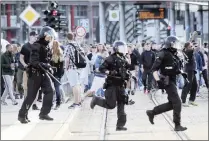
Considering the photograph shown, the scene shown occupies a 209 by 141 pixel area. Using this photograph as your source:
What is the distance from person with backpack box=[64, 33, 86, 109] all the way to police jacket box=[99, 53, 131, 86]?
13.0ft

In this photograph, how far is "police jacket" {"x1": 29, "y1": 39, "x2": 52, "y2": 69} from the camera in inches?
512

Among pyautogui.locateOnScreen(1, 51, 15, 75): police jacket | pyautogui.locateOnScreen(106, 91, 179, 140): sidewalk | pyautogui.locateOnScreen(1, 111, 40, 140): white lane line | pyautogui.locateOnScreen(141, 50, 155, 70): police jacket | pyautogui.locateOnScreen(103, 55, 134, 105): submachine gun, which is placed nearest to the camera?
pyautogui.locateOnScreen(106, 91, 179, 140): sidewalk

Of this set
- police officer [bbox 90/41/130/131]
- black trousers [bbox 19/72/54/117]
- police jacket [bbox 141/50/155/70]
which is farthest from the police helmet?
police jacket [bbox 141/50/155/70]

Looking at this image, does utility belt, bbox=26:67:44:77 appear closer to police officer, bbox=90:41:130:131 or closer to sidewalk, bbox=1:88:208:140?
sidewalk, bbox=1:88:208:140

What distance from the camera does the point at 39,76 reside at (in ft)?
43.2

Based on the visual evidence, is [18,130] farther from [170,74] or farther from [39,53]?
[170,74]

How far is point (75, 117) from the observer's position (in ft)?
48.6

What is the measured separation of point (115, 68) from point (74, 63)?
4231mm

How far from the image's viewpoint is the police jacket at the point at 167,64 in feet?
39.3

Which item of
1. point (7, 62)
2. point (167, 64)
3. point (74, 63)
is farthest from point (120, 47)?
point (7, 62)

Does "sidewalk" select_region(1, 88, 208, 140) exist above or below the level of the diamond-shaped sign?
below

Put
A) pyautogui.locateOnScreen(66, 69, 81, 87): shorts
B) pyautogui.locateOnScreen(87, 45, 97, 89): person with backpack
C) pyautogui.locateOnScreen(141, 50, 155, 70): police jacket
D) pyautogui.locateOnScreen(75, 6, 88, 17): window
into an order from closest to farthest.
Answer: pyautogui.locateOnScreen(66, 69, 81, 87): shorts
pyautogui.locateOnScreen(141, 50, 155, 70): police jacket
pyautogui.locateOnScreen(87, 45, 97, 89): person with backpack
pyautogui.locateOnScreen(75, 6, 88, 17): window

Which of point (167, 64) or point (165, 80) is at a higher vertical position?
point (167, 64)

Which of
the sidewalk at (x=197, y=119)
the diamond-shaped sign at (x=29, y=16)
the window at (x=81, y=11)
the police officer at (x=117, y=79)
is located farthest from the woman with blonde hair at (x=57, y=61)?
the window at (x=81, y=11)
